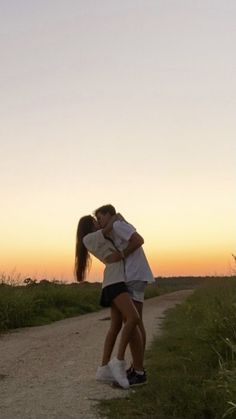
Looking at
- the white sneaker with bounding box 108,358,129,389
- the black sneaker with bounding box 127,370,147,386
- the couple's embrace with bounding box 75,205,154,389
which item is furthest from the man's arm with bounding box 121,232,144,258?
the black sneaker with bounding box 127,370,147,386

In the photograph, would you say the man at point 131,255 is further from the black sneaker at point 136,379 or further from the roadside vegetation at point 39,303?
the roadside vegetation at point 39,303

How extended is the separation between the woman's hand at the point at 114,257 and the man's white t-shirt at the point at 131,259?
0.08 meters

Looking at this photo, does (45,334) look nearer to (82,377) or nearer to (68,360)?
(68,360)

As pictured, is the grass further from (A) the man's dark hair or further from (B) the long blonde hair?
(A) the man's dark hair

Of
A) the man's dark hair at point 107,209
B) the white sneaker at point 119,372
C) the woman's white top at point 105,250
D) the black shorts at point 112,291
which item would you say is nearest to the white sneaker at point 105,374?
the white sneaker at point 119,372

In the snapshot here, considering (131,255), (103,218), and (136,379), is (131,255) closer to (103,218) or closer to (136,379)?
(103,218)

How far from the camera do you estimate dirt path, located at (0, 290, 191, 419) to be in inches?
245

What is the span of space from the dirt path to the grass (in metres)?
0.40

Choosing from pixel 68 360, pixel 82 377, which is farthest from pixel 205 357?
pixel 68 360

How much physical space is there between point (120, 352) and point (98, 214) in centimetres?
160

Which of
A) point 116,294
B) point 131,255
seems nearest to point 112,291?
point 116,294

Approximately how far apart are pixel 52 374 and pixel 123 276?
209 centimetres

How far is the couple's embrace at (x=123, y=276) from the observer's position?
701 cm

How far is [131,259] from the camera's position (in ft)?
23.4
